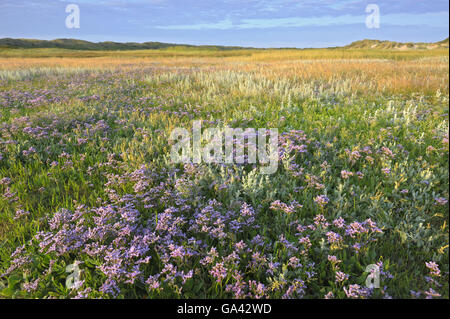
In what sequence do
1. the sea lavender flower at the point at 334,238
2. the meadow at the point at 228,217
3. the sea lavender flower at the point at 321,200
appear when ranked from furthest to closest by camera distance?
the sea lavender flower at the point at 321,200, the sea lavender flower at the point at 334,238, the meadow at the point at 228,217

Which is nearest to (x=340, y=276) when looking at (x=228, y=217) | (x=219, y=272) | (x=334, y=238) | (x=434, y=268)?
(x=334, y=238)

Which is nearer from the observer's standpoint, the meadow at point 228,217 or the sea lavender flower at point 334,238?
the meadow at point 228,217

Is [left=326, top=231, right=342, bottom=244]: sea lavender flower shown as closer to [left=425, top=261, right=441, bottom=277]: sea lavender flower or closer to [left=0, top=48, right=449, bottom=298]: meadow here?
[left=0, top=48, right=449, bottom=298]: meadow

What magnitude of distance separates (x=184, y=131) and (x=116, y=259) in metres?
3.64

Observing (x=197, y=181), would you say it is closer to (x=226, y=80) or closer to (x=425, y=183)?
(x=425, y=183)

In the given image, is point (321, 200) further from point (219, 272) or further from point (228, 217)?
point (219, 272)

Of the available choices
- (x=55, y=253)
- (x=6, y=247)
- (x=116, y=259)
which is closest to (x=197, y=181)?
(x=116, y=259)

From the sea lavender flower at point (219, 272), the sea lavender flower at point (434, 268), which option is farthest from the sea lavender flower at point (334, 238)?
the sea lavender flower at point (219, 272)

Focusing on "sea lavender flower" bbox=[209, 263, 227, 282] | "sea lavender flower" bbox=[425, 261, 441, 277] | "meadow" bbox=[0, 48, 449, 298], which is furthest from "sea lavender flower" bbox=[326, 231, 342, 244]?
"sea lavender flower" bbox=[209, 263, 227, 282]

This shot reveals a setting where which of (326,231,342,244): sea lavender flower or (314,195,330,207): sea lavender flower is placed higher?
(314,195,330,207): sea lavender flower

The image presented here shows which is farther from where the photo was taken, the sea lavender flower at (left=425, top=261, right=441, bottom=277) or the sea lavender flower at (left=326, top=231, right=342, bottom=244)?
the sea lavender flower at (left=326, top=231, right=342, bottom=244)

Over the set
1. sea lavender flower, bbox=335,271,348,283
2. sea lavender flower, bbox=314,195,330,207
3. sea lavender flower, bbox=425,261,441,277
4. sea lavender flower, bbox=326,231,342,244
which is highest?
sea lavender flower, bbox=314,195,330,207

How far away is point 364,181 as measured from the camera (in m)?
3.74

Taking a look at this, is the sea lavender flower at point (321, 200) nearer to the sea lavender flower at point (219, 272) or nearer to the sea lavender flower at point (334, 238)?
the sea lavender flower at point (334, 238)
